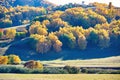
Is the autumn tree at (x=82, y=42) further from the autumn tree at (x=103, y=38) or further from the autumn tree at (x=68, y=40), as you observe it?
the autumn tree at (x=103, y=38)

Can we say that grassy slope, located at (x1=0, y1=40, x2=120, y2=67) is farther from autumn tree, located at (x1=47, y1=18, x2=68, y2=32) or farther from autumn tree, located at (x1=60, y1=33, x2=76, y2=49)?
autumn tree, located at (x1=47, y1=18, x2=68, y2=32)

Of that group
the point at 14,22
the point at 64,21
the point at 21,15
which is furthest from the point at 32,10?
the point at 64,21

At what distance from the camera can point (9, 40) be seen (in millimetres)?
100062

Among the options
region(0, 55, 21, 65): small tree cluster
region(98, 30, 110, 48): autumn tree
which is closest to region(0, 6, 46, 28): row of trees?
region(98, 30, 110, 48): autumn tree

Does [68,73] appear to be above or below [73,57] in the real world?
Result: above

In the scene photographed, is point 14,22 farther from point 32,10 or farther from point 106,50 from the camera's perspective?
point 106,50

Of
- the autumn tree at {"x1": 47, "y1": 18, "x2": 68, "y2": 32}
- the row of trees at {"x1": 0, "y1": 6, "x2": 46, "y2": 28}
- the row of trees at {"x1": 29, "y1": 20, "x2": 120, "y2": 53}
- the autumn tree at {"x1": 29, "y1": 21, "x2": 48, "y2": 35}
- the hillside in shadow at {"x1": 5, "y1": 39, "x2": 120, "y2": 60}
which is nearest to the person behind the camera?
the hillside in shadow at {"x1": 5, "y1": 39, "x2": 120, "y2": 60}

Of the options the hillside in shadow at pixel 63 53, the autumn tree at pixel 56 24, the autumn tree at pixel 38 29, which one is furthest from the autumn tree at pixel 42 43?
the autumn tree at pixel 56 24

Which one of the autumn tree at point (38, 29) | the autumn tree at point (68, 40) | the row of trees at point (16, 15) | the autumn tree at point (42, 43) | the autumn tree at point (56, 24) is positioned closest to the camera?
the autumn tree at point (42, 43)

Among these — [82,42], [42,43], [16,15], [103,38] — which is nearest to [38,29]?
[42,43]

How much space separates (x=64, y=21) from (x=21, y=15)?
40564mm

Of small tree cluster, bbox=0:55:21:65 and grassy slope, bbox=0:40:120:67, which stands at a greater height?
small tree cluster, bbox=0:55:21:65

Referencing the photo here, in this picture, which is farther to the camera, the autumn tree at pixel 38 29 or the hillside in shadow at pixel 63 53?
the autumn tree at pixel 38 29

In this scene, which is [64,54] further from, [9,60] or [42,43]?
[9,60]
